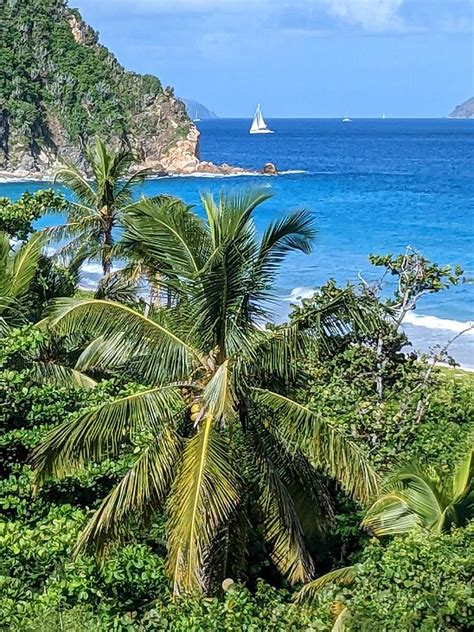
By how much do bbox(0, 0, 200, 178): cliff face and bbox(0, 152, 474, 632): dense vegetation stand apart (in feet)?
225

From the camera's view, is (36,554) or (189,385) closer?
(36,554)

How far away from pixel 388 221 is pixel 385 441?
4256 cm

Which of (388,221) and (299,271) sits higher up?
(388,221)

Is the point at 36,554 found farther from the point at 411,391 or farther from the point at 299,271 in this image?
the point at 299,271

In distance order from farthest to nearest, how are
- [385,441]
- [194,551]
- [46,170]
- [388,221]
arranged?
[46,170]
[388,221]
[385,441]
[194,551]

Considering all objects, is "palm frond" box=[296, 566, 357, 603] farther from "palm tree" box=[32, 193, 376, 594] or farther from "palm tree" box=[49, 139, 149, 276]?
"palm tree" box=[49, 139, 149, 276]

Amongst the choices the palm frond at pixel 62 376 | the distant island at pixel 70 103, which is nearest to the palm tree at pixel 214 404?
the palm frond at pixel 62 376

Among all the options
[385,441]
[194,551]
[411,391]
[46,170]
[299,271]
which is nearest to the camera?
[194,551]

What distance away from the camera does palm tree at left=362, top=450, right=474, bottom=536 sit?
8.03m

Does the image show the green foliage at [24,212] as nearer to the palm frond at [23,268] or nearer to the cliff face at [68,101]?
the palm frond at [23,268]

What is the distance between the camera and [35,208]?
524 inches

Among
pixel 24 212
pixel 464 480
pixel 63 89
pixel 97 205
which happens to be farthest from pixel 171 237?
pixel 63 89

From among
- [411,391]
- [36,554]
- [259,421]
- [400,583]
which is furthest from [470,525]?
[411,391]

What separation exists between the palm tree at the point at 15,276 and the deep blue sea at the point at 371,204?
2.49 m
